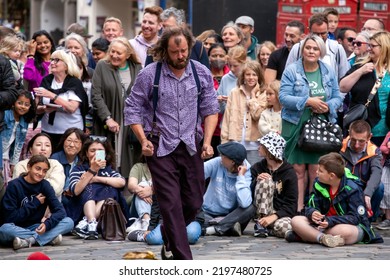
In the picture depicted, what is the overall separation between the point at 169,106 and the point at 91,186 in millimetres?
3107

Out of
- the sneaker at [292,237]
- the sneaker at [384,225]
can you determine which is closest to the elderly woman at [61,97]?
the sneaker at [292,237]

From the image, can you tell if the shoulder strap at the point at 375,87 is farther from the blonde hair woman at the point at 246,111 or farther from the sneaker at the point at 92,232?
the sneaker at the point at 92,232

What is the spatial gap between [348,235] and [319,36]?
9.77 feet

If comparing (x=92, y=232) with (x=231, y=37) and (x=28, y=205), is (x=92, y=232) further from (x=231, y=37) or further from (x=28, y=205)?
(x=231, y=37)

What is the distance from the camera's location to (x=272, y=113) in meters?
14.3

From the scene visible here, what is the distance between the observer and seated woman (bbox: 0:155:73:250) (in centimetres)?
1227

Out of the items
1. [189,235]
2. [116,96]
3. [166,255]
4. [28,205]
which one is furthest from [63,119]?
[166,255]

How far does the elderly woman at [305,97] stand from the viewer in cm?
1345

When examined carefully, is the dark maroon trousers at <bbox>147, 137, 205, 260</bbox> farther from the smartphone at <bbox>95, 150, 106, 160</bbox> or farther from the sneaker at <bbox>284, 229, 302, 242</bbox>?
the smartphone at <bbox>95, 150, 106, 160</bbox>
